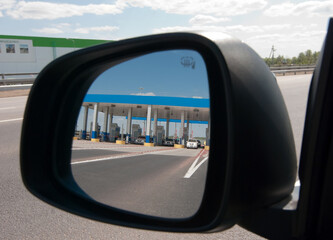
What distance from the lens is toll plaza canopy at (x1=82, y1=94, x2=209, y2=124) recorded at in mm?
1269

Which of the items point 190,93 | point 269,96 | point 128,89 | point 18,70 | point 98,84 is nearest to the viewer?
point 269,96

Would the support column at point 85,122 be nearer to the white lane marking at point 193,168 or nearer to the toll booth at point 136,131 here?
the toll booth at point 136,131

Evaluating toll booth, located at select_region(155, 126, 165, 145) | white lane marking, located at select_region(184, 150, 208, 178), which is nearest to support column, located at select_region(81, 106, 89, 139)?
toll booth, located at select_region(155, 126, 165, 145)

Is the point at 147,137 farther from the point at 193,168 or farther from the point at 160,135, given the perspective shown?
the point at 193,168

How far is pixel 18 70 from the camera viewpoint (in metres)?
39.3

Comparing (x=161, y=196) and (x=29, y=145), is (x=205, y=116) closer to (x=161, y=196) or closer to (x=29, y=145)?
(x=161, y=196)

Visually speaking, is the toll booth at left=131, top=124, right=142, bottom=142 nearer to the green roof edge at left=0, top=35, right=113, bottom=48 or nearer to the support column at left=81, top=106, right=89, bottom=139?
the support column at left=81, top=106, right=89, bottom=139

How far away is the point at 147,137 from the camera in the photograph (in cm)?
155

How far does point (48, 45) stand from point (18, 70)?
14.5ft

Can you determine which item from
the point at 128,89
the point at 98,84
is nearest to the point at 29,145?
Answer: the point at 98,84

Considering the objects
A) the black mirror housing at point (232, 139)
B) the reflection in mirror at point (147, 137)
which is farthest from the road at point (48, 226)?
the black mirror housing at point (232, 139)

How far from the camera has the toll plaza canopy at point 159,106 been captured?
4.16 ft

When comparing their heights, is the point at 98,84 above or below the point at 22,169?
above

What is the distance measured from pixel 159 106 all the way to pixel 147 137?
194 millimetres
